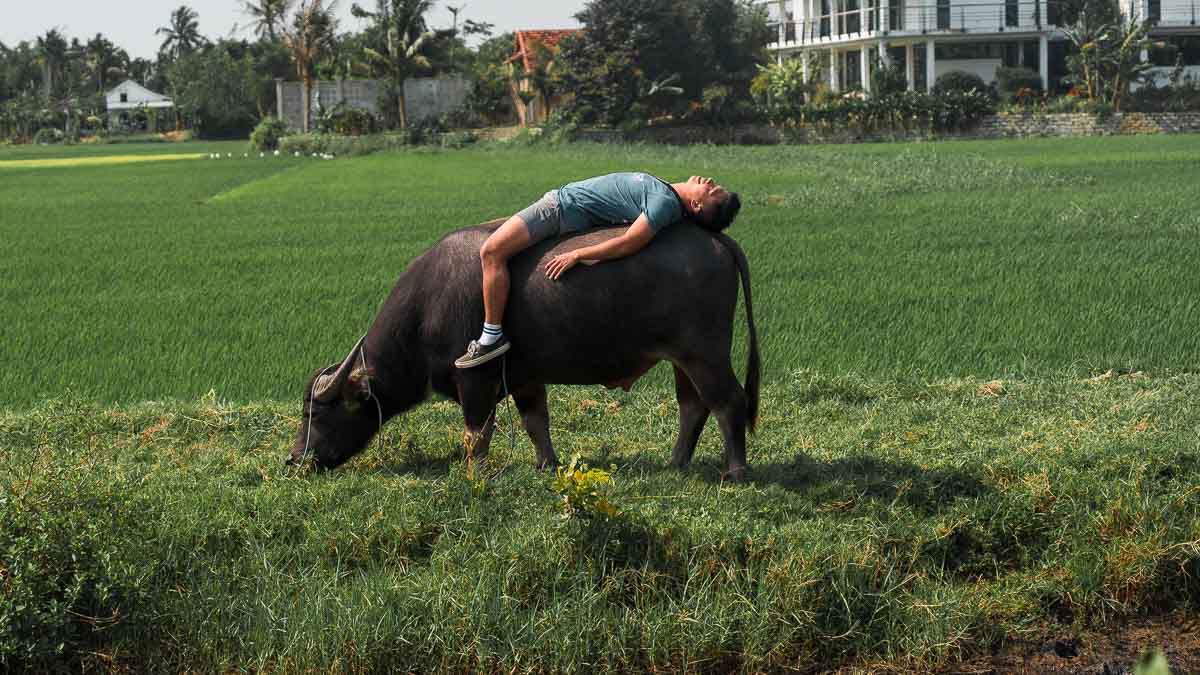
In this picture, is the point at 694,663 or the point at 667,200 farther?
the point at 667,200

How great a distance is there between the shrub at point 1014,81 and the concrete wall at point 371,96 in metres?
19.4

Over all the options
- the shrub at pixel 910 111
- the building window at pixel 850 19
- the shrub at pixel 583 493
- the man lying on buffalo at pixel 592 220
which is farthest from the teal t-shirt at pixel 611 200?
the building window at pixel 850 19

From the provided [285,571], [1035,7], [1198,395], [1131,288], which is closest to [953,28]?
[1035,7]

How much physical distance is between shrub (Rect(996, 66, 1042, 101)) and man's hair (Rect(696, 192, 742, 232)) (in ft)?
137

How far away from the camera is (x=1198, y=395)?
23.2 feet

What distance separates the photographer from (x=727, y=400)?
536 cm

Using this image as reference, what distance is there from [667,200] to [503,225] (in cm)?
65

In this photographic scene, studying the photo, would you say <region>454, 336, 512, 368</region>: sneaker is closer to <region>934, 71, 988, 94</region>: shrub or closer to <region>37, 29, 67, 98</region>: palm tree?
<region>934, 71, 988, 94</region>: shrub

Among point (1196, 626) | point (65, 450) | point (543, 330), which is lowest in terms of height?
point (1196, 626)

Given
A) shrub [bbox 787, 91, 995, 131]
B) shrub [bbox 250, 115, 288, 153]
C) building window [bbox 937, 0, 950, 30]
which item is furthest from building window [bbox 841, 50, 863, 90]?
shrub [bbox 250, 115, 288, 153]

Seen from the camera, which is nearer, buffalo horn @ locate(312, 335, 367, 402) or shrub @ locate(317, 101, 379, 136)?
buffalo horn @ locate(312, 335, 367, 402)

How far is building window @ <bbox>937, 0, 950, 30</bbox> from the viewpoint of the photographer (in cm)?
4662

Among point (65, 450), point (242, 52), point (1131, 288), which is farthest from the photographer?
point (242, 52)

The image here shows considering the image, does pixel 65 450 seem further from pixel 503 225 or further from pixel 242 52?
pixel 242 52
